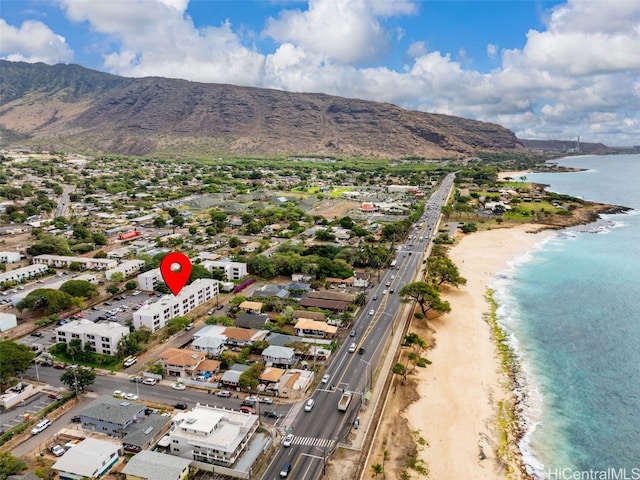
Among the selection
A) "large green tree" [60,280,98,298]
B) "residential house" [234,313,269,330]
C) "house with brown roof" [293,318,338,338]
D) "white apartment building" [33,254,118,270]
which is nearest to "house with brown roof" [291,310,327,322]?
"house with brown roof" [293,318,338,338]

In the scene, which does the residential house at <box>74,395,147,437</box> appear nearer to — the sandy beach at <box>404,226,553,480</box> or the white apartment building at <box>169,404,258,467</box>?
the white apartment building at <box>169,404,258,467</box>

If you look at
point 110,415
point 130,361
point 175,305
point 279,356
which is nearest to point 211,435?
point 110,415

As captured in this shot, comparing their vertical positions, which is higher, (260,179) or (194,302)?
(260,179)

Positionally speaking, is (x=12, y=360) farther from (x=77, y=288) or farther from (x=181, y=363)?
(x=77, y=288)

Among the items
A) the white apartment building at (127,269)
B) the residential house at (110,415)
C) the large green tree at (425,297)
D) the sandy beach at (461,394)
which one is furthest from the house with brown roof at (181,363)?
the white apartment building at (127,269)

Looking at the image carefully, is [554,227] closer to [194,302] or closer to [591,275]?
[591,275]

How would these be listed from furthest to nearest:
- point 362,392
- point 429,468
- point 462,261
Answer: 1. point 462,261
2. point 362,392
3. point 429,468

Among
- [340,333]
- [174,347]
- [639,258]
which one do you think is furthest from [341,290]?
[639,258]
